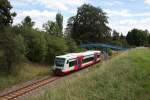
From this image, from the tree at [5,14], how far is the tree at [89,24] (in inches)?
1691

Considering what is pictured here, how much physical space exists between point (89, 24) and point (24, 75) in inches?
2052

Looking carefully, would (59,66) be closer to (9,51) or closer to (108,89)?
(9,51)

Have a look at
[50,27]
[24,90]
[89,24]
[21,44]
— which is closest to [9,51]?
[21,44]

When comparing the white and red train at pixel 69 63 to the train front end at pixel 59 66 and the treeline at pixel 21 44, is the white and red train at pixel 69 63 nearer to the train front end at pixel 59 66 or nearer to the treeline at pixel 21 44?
the train front end at pixel 59 66

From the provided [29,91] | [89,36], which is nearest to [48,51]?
[29,91]

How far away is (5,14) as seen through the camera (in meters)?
31.7

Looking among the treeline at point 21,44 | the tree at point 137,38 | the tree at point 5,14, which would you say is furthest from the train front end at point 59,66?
the tree at point 137,38

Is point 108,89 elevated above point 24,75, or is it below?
above

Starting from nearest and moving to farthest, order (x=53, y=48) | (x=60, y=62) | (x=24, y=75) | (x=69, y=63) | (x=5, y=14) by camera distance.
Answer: (x=24, y=75), (x=60, y=62), (x=69, y=63), (x=5, y=14), (x=53, y=48)

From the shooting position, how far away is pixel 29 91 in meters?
20.6

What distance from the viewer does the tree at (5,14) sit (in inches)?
1203

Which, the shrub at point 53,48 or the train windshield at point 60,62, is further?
the shrub at point 53,48

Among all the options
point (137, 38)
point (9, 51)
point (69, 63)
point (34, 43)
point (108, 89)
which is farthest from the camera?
point (137, 38)

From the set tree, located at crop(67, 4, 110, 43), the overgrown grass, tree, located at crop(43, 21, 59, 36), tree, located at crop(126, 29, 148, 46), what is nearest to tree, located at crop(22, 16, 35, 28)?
tree, located at crop(43, 21, 59, 36)
